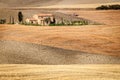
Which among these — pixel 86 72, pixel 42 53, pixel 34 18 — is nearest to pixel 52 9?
pixel 34 18

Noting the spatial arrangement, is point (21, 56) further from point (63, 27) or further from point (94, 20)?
point (94, 20)

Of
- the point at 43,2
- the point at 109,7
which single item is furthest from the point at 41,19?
the point at 109,7

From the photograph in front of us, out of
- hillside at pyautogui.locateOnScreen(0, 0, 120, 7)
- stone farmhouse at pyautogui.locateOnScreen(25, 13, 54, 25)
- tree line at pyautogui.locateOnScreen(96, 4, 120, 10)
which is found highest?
Answer: hillside at pyautogui.locateOnScreen(0, 0, 120, 7)

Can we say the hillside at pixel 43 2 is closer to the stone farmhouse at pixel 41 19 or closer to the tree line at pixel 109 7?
the tree line at pixel 109 7

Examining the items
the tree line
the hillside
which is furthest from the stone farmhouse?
the tree line

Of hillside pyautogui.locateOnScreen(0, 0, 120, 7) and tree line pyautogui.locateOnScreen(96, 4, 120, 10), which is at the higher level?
hillside pyautogui.locateOnScreen(0, 0, 120, 7)

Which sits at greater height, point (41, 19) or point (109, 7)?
point (109, 7)

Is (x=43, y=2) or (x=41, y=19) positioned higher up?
(x=43, y=2)

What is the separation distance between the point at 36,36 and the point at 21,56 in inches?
17.4

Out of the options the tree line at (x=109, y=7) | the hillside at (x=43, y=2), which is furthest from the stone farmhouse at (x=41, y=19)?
the tree line at (x=109, y=7)

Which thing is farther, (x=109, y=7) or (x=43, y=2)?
(x=43, y=2)

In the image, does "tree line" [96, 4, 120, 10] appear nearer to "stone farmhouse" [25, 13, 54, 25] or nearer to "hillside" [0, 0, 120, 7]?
"hillside" [0, 0, 120, 7]

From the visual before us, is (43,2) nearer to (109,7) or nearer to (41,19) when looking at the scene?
(41,19)

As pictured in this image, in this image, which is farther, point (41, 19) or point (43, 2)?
point (43, 2)
